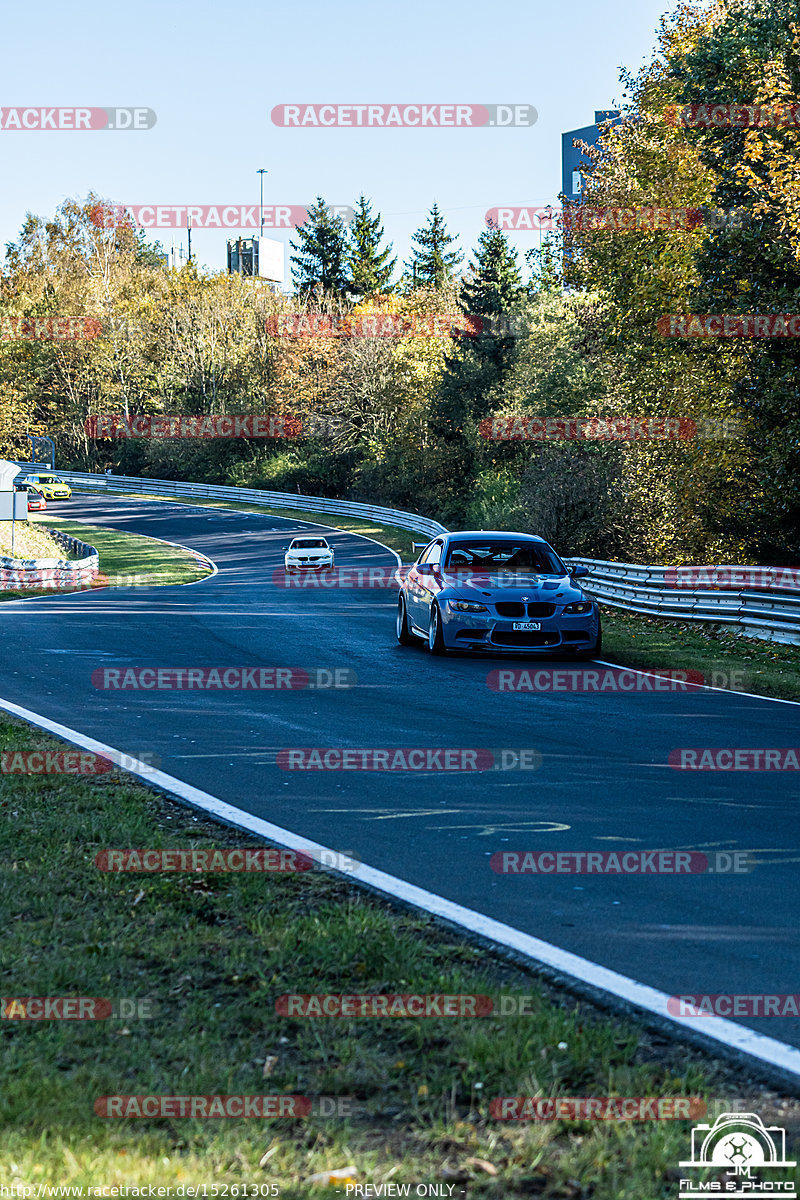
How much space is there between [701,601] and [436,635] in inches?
217

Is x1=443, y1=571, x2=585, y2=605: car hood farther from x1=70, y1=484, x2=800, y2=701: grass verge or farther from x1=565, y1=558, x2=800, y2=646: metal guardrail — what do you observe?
x1=565, y1=558, x2=800, y2=646: metal guardrail

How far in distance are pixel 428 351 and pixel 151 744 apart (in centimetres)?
5853

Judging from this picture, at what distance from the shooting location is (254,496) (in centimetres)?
6825

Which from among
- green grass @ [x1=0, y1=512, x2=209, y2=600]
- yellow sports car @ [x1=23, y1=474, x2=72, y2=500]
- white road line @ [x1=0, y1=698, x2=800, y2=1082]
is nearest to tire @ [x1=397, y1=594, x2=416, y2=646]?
white road line @ [x1=0, y1=698, x2=800, y2=1082]

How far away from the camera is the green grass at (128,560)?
3531 centimetres

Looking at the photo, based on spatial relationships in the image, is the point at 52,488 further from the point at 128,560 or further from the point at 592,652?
the point at 592,652

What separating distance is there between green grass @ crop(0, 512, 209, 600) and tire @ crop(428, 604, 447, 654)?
14.0m

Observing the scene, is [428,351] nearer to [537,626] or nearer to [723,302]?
[723,302]

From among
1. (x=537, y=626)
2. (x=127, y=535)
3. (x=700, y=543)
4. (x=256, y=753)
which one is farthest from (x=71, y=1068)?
(x=127, y=535)

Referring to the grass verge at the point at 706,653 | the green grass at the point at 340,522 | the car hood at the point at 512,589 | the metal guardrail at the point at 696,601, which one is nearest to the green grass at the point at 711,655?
the grass verge at the point at 706,653

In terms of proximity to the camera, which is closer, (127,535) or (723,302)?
(723,302)

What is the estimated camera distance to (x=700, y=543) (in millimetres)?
A: 28312

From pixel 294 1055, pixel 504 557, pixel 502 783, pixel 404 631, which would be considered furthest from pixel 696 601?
pixel 294 1055

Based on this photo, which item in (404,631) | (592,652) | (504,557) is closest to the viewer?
(592,652)
